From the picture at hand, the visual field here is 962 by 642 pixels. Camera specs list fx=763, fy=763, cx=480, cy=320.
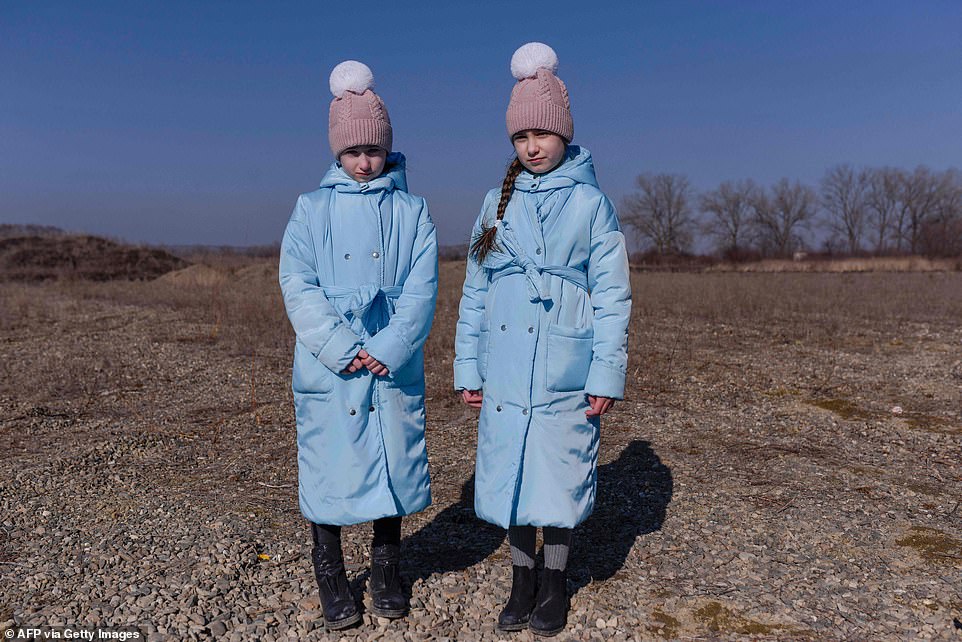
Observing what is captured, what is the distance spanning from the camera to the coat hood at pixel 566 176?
2.67 m

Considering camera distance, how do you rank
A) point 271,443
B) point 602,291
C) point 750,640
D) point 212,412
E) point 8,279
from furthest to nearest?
point 8,279 → point 212,412 → point 271,443 → point 750,640 → point 602,291

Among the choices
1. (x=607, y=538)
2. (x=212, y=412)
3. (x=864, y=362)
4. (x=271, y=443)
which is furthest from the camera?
(x=864, y=362)

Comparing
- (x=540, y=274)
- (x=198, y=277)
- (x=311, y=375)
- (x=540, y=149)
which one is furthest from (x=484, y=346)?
(x=198, y=277)

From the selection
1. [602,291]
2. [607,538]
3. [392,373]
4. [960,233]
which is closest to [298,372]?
[392,373]

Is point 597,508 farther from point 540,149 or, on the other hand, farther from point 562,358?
point 540,149

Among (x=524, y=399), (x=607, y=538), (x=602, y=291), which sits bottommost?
(x=607, y=538)

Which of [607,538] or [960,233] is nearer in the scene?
[607,538]

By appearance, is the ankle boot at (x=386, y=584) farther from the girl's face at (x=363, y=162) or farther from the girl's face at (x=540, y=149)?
the girl's face at (x=540, y=149)

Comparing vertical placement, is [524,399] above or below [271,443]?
above

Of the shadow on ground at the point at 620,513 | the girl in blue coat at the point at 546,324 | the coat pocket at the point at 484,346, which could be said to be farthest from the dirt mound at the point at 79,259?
the girl in blue coat at the point at 546,324

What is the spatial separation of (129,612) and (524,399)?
178 cm

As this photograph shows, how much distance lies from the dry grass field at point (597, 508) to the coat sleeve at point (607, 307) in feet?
3.29

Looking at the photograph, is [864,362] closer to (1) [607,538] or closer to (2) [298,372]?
(1) [607,538]

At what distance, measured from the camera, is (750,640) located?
281cm
